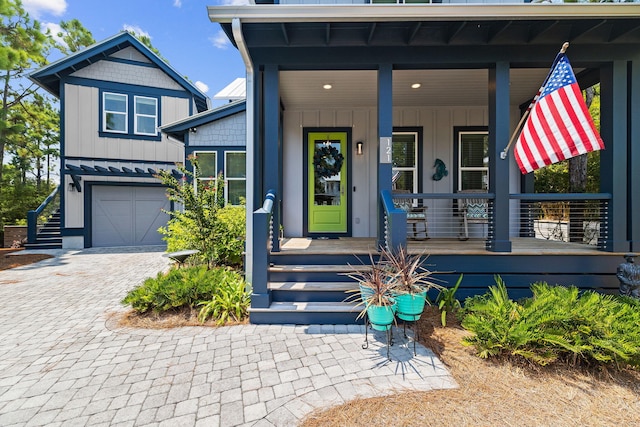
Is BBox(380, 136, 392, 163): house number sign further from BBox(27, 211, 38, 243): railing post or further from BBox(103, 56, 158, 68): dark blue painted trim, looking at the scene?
BBox(27, 211, 38, 243): railing post

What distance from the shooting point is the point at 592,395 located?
2.11m

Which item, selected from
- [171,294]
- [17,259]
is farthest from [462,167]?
[17,259]

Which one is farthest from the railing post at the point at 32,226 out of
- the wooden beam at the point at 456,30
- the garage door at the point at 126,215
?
the wooden beam at the point at 456,30

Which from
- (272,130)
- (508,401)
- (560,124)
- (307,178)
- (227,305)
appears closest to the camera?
(508,401)

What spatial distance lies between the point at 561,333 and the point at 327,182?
174 inches

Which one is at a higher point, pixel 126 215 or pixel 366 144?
pixel 366 144

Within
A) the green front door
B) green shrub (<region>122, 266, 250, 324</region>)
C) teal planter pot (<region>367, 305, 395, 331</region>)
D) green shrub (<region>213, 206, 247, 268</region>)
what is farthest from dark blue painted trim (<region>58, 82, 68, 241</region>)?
teal planter pot (<region>367, 305, 395, 331</region>)

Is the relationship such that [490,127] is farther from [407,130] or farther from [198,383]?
[198,383]

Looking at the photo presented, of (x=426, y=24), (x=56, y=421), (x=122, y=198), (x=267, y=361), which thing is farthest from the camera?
(x=122, y=198)

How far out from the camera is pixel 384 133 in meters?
3.90

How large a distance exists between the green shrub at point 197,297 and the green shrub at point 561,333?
2549mm

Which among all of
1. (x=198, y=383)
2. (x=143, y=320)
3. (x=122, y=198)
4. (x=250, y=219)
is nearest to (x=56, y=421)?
(x=198, y=383)

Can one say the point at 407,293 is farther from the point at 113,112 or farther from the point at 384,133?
the point at 113,112

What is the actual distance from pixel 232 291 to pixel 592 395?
3480 mm
